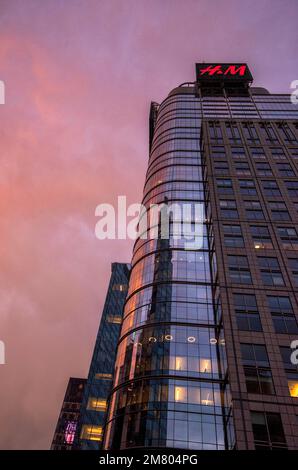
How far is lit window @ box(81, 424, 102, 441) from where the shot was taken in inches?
2879

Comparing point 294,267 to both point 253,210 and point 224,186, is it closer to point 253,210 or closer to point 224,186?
point 253,210

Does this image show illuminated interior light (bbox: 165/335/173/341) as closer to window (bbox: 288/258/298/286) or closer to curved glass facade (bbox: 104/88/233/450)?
curved glass facade (bbox: 104/88/233/450)

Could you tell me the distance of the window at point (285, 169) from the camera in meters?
61.5

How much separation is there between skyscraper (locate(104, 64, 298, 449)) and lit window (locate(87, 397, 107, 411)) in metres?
39.5

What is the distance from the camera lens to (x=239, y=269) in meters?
45.7

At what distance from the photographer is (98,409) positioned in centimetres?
7706

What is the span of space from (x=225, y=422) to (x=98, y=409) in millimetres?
51478

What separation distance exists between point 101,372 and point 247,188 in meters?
61.5

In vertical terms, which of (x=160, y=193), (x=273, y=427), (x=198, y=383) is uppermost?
(x=160, y=193)

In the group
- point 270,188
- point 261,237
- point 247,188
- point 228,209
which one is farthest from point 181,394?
point 270,188

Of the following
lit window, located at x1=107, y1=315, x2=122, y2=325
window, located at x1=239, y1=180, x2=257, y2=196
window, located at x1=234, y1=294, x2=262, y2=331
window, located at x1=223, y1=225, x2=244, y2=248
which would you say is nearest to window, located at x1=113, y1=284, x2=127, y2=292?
lit window, located at x1=107, y1=315, x2=122, y2=325

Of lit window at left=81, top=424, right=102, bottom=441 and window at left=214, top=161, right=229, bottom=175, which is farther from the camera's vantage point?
lit window at left=81, top=424, right=102, bottom=441

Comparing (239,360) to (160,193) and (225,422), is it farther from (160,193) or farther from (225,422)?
(160,193)

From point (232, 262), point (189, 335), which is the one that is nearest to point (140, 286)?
point (189, 335)
